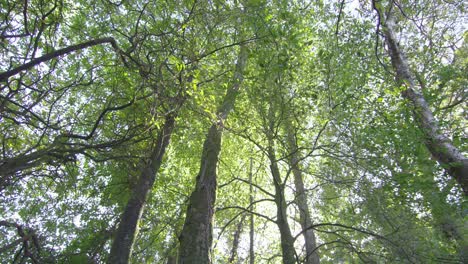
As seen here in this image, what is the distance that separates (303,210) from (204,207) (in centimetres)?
213

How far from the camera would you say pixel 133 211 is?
4.77 m

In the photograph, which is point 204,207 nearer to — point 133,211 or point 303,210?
point 133,211

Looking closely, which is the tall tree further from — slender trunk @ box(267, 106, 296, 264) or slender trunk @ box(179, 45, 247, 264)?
slender trunk @ box(179, 45, 247, 264)

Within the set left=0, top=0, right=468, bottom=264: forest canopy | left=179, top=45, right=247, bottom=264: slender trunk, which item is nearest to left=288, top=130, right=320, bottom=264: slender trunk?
left=0, top=0, right=468, bottom=264: forest canopy

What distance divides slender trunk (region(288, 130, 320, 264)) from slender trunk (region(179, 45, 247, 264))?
1.44 m

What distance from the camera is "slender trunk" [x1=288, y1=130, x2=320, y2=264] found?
5725mm

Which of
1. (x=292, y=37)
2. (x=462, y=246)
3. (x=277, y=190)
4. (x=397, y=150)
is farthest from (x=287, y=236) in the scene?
(x=462, y=246)

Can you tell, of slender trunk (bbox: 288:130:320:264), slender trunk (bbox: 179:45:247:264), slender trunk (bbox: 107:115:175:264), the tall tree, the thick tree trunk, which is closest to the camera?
slender trunk (bbox: 179:45:247:264)

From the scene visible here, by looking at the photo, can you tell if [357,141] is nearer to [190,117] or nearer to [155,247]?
[190,117]

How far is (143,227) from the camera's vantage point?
8102 mm

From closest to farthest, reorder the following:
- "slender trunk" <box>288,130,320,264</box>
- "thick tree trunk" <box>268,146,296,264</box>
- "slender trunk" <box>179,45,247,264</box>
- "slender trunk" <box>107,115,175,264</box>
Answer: "slender trunk" <box>179,45,247,264</box>, "slender trunk" <box>107,115,175,264</box>, "thick tree trunk" <box>268,146,296,264</box>, "slender trunk" <box>288,130,320,264</box>

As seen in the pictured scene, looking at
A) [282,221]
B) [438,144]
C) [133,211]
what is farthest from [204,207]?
[438,144]

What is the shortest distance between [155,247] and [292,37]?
271 inches

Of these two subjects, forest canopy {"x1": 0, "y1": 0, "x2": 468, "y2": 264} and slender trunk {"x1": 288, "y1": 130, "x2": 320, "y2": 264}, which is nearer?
forest canopy {"x1": 0, "y1": 0, "x2": 468, "y2": 264}
